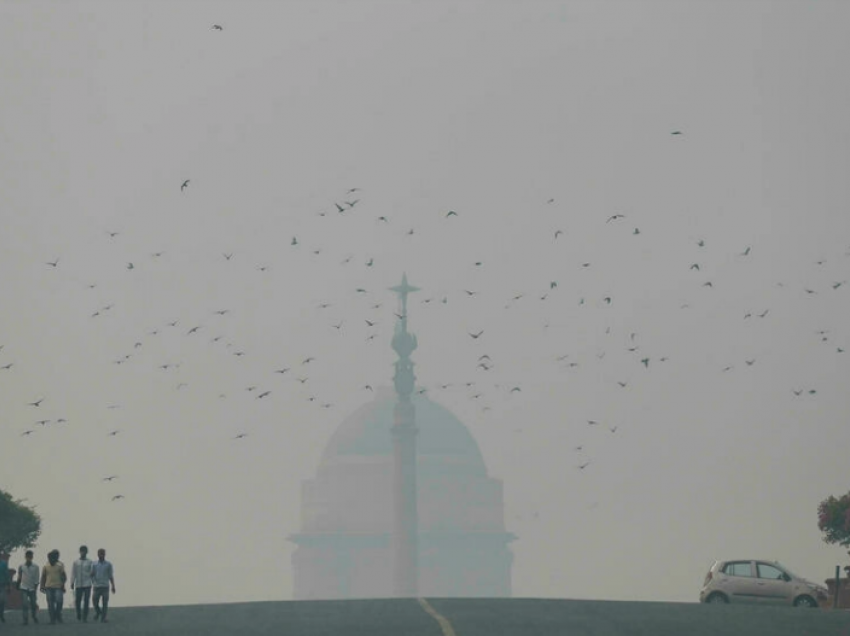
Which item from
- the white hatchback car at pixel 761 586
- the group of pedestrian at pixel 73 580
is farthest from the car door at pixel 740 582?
the group of pedestrian at pixel 73 580

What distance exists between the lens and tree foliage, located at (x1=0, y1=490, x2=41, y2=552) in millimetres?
84625

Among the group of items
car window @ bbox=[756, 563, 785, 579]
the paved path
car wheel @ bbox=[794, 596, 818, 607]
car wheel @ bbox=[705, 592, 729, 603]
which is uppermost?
car window @ bbox=[756, 563, 785, 579]

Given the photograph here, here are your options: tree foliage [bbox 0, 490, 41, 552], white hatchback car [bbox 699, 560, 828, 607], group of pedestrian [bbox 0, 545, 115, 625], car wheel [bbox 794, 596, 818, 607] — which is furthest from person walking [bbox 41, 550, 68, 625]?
tree foliage [bbox 0, 490, 41, 552]

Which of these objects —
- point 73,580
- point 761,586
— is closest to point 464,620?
point 73,580

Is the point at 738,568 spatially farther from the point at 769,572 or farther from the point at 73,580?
the point at 73,580

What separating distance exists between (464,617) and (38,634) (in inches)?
340

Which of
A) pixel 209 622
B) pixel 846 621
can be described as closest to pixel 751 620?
pixel 846 621

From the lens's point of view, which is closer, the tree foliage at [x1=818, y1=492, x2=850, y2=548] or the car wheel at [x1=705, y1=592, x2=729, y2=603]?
the car wheel at [x1=705, y1=592, x2=729, y2=603]

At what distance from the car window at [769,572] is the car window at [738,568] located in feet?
0.99

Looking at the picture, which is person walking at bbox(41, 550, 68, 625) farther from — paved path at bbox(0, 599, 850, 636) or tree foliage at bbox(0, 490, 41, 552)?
tree foliage at bbox(0, 490, 41, 552)

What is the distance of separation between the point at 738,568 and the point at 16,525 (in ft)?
133

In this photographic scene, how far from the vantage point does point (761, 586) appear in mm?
53875

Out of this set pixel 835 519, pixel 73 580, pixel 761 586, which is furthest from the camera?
pixel 835 519

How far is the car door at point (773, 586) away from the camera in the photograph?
5384 centimetres
